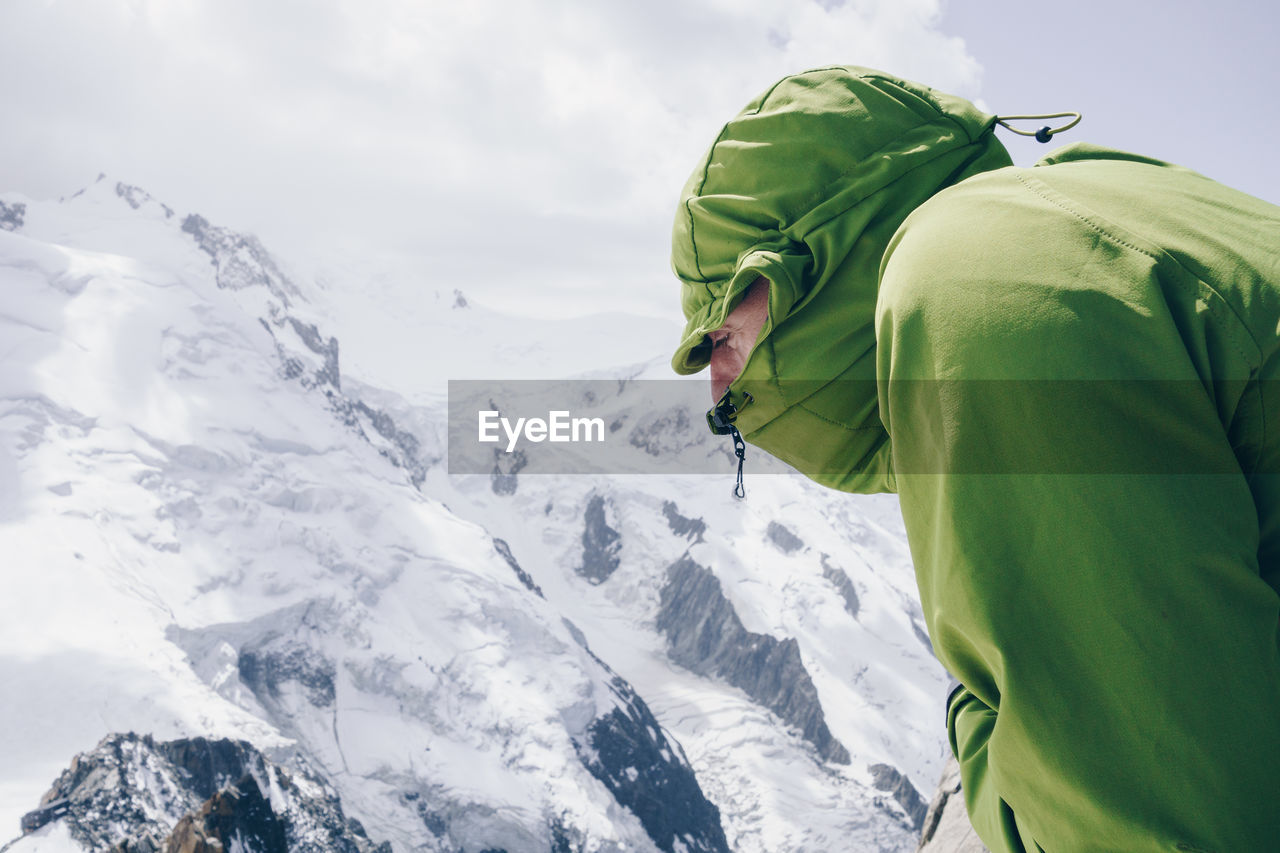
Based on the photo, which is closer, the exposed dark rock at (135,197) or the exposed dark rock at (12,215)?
the exposed dark rock at (12,215)

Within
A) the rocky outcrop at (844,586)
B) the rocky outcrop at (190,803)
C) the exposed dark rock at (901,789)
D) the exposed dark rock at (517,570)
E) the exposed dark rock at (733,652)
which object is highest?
the rocky outcrop at (190,803)

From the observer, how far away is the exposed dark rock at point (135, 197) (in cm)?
16838

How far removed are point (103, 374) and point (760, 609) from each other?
110 metres

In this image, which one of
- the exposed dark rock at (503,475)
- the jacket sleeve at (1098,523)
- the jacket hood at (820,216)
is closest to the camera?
the jacket sleeve at (1098,523)

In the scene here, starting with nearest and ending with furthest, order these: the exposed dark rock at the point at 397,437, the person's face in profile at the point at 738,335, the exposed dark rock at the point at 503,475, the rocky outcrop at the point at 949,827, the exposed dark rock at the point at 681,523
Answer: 1. the person's face in profile at the point at 738,335
2. the rocky outcrop at the point at 949,827
3. the exposed dark rock at the point at 397,437
4. the exposed dark rock at the point at 681,523
5. the exposed dark rock at the point at 503,475

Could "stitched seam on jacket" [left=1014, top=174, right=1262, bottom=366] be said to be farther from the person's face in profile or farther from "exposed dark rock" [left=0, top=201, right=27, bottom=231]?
"exposed dark rock" [left=0, top=201, right=27, bottom=231]

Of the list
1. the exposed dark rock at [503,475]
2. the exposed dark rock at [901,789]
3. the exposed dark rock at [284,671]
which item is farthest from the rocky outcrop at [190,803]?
the exposed dark rock at [503,475]

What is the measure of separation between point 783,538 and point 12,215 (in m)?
155

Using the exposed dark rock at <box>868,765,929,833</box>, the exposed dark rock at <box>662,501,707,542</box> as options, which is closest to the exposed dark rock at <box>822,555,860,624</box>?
the exposed dark rock at <box>662,501,707,542</box>

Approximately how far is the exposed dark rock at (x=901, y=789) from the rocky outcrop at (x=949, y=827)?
13060 cm

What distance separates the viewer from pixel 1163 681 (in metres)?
0.87

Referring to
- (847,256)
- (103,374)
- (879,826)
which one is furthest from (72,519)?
(879,826)

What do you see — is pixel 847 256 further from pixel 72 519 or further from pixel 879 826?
pixel 879 826

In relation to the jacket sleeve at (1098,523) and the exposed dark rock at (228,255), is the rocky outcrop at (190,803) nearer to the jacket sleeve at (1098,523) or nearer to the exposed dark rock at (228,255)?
the jacket sleeve at (1098,523)
